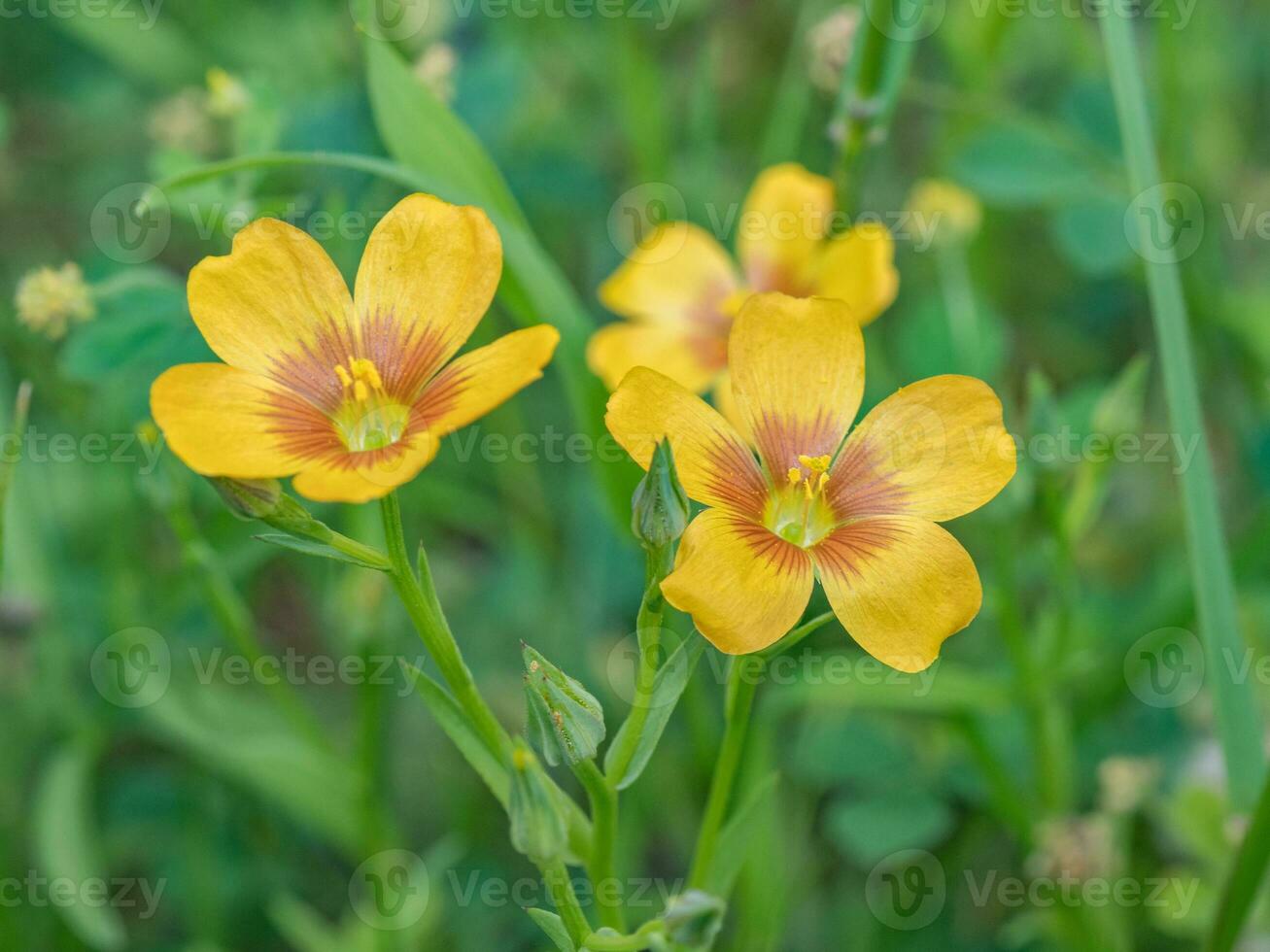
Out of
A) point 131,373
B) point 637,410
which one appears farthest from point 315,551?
point 131,373

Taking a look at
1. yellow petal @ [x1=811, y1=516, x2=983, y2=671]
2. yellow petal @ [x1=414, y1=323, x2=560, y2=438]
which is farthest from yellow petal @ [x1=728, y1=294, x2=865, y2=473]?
yellow petal @ [x1=414, y1=323, x2=560, y2=438]

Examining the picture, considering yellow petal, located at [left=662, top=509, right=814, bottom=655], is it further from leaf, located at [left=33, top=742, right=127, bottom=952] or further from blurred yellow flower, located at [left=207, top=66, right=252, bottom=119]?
leaf, located at [left=33, top=742, right=127, bottom=952]

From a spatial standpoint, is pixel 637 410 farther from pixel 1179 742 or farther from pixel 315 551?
pixel 1179 742

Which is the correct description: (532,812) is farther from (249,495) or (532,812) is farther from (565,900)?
(249,495)

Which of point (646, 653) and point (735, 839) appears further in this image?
point (735, 839)

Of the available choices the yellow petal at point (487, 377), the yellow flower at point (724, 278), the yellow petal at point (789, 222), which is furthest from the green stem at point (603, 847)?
the yellow petal at point (789, 222)

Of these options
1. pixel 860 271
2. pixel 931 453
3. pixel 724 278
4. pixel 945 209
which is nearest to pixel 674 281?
pixel 724 278

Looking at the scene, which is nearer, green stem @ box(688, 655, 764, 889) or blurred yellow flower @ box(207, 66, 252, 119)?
green stem @ box(688, 655, 764, 889)
